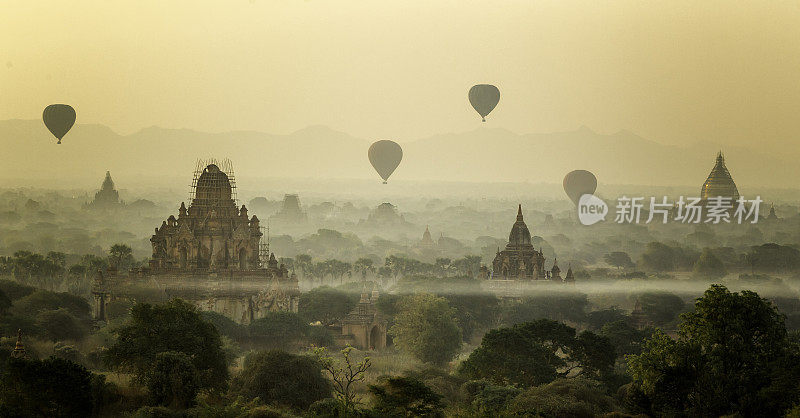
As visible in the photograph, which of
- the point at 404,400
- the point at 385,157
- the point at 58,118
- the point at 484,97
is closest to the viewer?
the point at 404,400

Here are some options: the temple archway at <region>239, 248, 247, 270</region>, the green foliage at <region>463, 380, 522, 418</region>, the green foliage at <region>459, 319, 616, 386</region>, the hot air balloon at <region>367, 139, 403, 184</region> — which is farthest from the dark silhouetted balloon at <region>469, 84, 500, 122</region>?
the green foliage at <region>463, 380, 522, 418</region>

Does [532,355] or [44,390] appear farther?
[532,355]

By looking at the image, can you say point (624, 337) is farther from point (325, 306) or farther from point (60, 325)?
point (60, 325)

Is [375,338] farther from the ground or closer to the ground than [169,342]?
closer to the ground

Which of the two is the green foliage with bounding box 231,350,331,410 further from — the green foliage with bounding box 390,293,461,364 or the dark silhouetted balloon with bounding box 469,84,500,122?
the dark silhouetted balloon with bounding box 469,84,500,122

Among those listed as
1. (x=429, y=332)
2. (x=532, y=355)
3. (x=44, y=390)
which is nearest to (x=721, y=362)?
(x=532, y=355)

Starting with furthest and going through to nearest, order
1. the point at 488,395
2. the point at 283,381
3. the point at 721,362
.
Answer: the point at 283,381 → the point at 488,395 → the point at 721,362

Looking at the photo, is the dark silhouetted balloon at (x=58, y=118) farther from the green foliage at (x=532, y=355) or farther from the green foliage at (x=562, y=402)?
Result: the green foliage at (x=562, y=402)

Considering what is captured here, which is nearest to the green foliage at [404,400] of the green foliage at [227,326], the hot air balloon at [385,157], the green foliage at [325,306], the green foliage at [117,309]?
the green foliage at [227,326]
